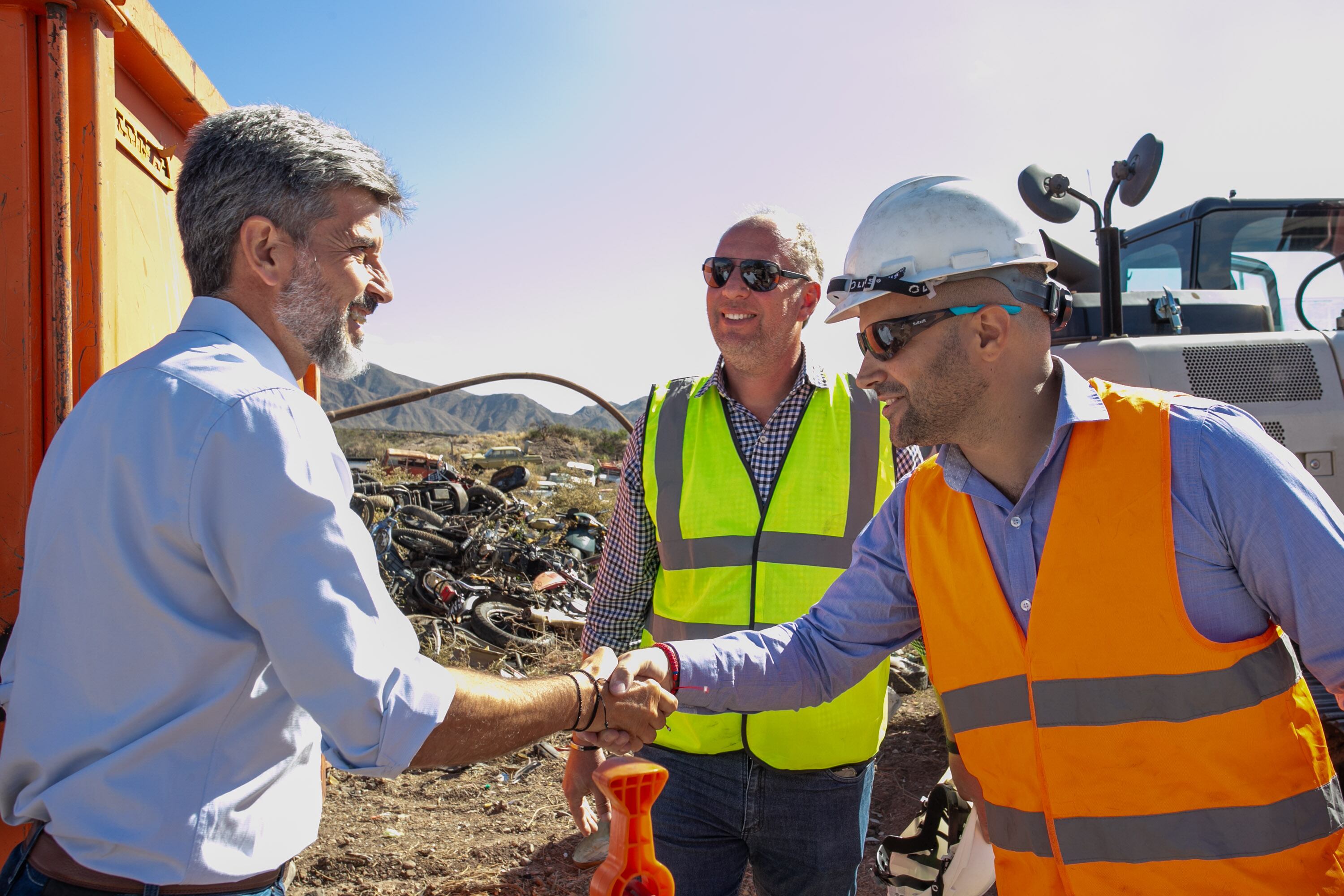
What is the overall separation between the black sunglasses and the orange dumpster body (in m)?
1.63

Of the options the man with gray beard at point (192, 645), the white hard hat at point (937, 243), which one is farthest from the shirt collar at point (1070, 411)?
the man with gray beard at point (192, 645)

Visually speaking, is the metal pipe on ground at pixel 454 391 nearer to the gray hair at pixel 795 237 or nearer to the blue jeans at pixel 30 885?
the gray hair at pixel 795 237

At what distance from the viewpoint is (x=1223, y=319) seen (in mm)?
4754

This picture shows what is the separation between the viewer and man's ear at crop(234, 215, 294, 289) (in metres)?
1.77

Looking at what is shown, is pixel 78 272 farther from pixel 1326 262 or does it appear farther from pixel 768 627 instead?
pixel 1326 262

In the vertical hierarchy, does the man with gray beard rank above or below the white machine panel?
below

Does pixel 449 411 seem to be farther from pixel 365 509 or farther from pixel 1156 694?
pixel 1156 694

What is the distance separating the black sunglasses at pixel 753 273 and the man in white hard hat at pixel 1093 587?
2.36 feet

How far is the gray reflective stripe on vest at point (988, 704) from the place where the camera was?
1739 mm

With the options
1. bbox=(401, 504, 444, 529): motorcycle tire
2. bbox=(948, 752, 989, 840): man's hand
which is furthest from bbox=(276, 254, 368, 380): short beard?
bbox=(401, 504, 444, 529): motorcycle tire

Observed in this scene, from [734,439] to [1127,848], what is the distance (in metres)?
1.43

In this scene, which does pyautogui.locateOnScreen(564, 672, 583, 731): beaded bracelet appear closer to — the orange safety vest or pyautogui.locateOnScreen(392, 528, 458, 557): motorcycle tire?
the orange safety vest

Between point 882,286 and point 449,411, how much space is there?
133m

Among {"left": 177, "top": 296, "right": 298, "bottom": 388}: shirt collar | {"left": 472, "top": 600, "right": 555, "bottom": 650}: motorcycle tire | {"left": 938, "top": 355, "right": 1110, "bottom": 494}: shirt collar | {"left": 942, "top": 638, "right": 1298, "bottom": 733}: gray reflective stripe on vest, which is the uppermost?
{"left": 177, "top": 296, "right": 298, "bottom": 388}: shirt collar
